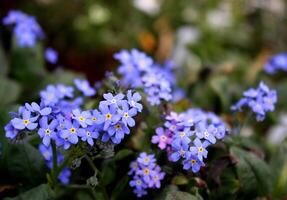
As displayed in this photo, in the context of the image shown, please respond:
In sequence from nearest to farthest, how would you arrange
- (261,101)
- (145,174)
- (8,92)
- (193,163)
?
(193,163) < (145,174) < (261,101) < (8,92)

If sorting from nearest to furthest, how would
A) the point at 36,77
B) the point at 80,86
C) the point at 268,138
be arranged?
the point at 80,86, the point at 36,77, the point at 268,138

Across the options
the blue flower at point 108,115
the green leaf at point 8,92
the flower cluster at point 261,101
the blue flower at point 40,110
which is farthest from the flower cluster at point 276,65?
the blue flower at point 40,110

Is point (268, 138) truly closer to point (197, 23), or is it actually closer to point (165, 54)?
point (165, 54)

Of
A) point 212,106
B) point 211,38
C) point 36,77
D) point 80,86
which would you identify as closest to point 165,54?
point 211,38

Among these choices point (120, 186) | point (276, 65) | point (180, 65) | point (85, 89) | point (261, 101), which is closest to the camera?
point (120, 186)

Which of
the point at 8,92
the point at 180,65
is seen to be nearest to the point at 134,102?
the point at 8,92

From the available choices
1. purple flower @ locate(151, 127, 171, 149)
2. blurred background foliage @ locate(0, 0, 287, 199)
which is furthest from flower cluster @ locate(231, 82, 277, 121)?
purple flower @ locate(151, 127, 171, 149)

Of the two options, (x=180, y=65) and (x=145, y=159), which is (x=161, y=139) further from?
(x=180, y=65)
